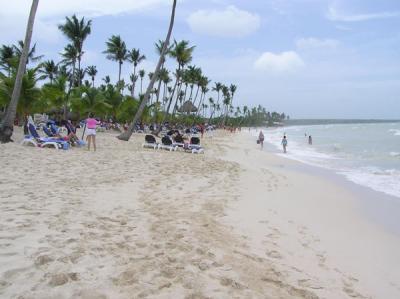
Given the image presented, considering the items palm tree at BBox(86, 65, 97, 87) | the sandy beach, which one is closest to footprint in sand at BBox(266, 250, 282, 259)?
the sandy beach

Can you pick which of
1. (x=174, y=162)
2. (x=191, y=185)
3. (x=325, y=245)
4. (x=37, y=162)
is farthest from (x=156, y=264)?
(x=174, y=162)

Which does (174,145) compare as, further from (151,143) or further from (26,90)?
(26,90)

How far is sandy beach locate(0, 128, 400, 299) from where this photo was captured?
3.24 m

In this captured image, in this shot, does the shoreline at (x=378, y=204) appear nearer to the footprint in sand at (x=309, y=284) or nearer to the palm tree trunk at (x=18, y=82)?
the footprint in sand at (x=309, y=284)

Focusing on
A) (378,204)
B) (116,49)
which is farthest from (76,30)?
(378,204)

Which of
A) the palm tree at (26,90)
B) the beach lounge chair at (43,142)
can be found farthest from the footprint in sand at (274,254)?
the palm tree at (26,90)

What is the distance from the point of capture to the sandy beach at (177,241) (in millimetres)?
3242

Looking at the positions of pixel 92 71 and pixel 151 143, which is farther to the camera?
pixel 92 71

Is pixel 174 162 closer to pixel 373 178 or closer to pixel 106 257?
pixel 373 178

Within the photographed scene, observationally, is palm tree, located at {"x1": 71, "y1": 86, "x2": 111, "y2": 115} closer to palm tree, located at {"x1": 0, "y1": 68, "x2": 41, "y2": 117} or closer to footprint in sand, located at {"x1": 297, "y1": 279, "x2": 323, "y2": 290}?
palm tree, located at {"x1": 0, "y1": 68, "x2": 41, "y2": 117}

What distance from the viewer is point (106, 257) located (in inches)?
145

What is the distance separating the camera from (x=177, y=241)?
14.4 feet

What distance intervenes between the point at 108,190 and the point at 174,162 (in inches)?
210

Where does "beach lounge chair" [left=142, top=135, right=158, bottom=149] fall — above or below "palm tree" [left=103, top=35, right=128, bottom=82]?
below
